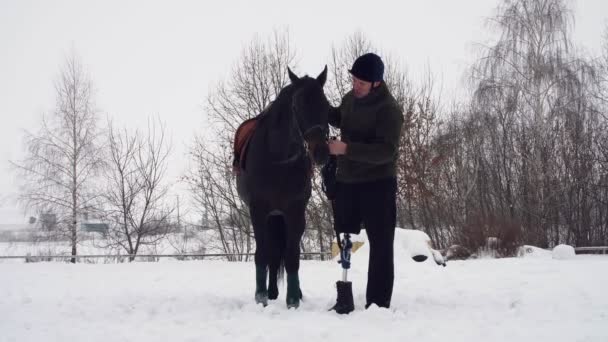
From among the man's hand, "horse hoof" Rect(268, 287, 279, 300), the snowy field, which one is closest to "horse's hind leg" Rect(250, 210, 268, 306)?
the snowy field

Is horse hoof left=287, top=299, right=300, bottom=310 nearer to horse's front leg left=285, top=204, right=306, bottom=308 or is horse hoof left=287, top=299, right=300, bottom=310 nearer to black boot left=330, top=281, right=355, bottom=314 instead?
horse's front leg left=285, top=204, right=306, bottom=308

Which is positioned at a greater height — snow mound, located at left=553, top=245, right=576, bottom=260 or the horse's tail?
the horse's tail

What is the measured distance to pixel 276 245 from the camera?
12.6ft

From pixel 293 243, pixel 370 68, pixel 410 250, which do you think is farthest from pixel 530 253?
pixel 370 68

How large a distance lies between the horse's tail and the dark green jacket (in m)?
0.71

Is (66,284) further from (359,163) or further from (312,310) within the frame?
(359,163)

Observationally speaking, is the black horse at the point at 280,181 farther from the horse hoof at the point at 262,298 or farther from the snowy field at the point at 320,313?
the snowy field at the point at 320,313

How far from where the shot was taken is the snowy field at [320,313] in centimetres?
259

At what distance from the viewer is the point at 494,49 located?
59.1 feet

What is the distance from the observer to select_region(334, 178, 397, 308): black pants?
11.3 ft

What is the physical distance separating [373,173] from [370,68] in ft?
2.77

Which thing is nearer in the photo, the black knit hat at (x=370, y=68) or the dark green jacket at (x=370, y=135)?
the dark green jacket at (x=370, y=135)

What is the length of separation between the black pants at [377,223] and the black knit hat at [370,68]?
84 cm

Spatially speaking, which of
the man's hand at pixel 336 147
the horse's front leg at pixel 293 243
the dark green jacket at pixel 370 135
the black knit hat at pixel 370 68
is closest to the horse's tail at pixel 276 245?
the horse's front leg at pixel 293 243
